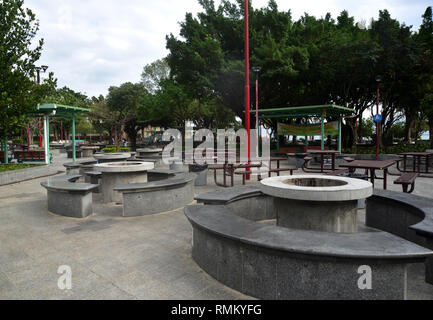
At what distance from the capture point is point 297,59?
80.2 feet

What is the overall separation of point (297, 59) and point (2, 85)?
2074cm

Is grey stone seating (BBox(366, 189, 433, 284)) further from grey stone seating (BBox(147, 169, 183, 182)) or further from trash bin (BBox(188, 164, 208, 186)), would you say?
trash bin (BBox(188, 164, 208, 186))

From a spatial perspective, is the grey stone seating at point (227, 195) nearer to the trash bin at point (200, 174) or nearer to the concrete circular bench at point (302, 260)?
the concrete circular bench at point (302, 260)

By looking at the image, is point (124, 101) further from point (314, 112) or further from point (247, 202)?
point (247, 202)

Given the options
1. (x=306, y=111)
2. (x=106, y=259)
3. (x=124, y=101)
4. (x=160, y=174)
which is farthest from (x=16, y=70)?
(x=124, y=101)

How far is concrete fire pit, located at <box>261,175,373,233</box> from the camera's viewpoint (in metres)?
4.46

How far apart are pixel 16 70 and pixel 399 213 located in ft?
45.4

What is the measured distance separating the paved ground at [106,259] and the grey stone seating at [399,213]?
964mm

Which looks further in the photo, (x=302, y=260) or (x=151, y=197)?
(x=151, y=197)

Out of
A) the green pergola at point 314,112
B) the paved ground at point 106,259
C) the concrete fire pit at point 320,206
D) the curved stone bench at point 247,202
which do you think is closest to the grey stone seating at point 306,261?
the paved ground at point 106,259

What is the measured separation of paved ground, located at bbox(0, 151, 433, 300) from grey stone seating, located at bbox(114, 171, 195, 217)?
11.0 inches

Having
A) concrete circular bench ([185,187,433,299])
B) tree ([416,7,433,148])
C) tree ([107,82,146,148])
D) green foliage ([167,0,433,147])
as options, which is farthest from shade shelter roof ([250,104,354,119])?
tree ([107,82,146,148])

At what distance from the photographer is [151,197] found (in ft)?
23.5

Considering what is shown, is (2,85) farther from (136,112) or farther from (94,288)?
(136,112)
